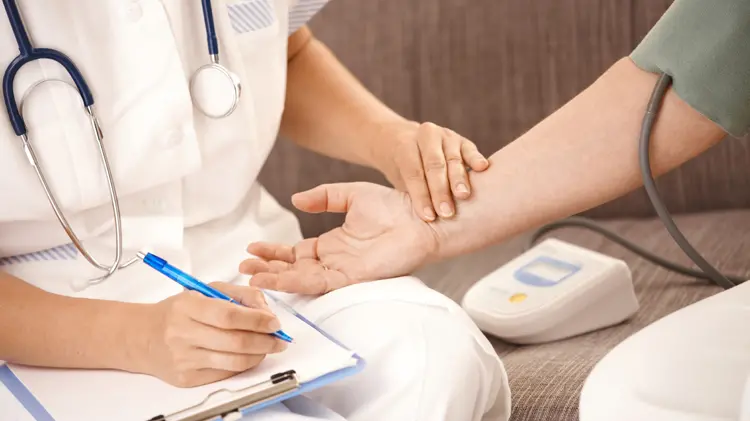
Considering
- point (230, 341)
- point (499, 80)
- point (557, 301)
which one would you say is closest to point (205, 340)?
point (230, 341)

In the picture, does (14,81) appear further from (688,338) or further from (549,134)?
(688,338)

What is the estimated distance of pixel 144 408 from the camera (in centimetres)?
69

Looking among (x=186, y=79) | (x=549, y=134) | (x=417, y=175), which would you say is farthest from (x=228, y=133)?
(x=549, y=134)

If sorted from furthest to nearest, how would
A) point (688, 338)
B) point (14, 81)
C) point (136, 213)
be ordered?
point (136, 213), point (14, 81), point (688, 338)

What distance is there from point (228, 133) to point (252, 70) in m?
0.09

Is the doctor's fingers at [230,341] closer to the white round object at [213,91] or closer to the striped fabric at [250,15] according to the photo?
the white round object at [213,91]

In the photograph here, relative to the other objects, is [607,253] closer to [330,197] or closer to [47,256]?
[330,197]

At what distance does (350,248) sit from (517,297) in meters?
0.23

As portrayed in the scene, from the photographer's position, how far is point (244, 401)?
0.67 metres

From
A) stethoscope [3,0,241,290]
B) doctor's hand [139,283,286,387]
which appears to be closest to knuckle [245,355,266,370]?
doctor's hand [139,283,286,387]

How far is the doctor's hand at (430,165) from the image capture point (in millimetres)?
913

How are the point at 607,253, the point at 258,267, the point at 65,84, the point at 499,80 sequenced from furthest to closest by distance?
the point at 499,80
the point at 607,253
the point at 258,267
the point at 65,84

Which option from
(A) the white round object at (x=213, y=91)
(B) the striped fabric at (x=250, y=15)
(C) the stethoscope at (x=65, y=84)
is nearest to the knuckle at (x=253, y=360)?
(C) the stethoscope at (x=65, y=84)

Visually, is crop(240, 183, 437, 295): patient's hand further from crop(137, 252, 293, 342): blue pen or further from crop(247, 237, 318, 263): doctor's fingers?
crop(137, 252, 293, 342): blue pen
